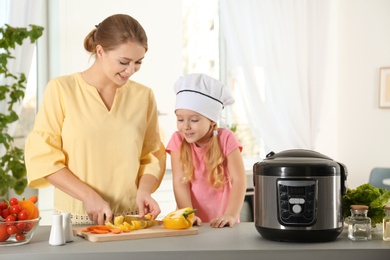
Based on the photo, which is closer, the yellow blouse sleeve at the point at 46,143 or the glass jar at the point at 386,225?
the glass jar at the point at 386,225

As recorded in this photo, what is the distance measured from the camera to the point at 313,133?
567 cm

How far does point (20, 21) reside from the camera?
4.57m

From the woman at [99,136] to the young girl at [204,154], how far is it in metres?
0.20

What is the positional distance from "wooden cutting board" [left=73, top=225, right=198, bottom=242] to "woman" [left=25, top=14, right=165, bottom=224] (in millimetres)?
203

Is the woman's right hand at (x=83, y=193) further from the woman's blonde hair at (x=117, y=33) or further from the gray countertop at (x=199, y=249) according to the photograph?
the woman's blonde hair at (x=117, y=33)

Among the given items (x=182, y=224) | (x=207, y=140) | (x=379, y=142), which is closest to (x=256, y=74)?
(x=379, y=142)

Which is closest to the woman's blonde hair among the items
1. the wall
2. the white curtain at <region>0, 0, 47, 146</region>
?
the white curtain at <region>0, 0, 47, 146</region>

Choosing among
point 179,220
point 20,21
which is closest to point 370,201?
point 179,220

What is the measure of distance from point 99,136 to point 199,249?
2.42ft

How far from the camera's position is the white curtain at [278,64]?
5.48 meters

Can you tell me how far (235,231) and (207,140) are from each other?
672 mm

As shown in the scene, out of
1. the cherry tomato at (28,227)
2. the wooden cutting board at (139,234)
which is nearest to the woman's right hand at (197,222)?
the wooden cutting board at (139,234)

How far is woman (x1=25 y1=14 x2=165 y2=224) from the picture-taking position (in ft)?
7.66

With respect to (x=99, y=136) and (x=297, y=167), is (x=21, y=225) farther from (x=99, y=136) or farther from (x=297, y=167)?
(x=297, y=167)
